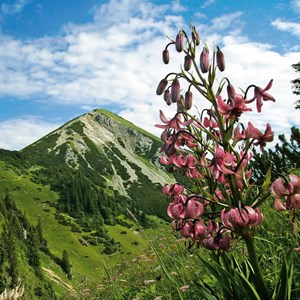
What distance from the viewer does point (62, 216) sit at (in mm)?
129250

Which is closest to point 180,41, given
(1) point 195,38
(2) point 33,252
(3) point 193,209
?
(1) point 195,38

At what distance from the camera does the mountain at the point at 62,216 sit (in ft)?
263

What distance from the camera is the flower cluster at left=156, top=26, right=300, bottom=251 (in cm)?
211

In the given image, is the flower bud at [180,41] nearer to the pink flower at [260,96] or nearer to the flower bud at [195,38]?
the flower bud at [195,38]

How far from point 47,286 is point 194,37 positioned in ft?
294

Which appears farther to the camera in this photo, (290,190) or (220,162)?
(220,162)

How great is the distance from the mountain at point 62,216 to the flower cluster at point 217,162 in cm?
5382

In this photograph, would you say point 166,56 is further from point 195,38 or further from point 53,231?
point 53,231

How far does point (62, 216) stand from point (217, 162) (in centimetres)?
13321

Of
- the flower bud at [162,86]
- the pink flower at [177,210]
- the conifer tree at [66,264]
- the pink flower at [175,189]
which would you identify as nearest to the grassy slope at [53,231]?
the conifer tree at [66,264]

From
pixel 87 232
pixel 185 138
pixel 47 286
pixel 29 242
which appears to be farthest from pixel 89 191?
pixel 185 138

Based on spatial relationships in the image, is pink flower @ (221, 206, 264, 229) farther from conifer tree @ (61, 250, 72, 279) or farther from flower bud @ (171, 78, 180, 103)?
conifer tree @ (61, 250, 72, 279)

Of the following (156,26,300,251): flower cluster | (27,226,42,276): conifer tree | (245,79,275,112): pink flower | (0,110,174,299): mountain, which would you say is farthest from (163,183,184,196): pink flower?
(27,226,42,276): conifer tree

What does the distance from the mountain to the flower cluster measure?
53823 mm
